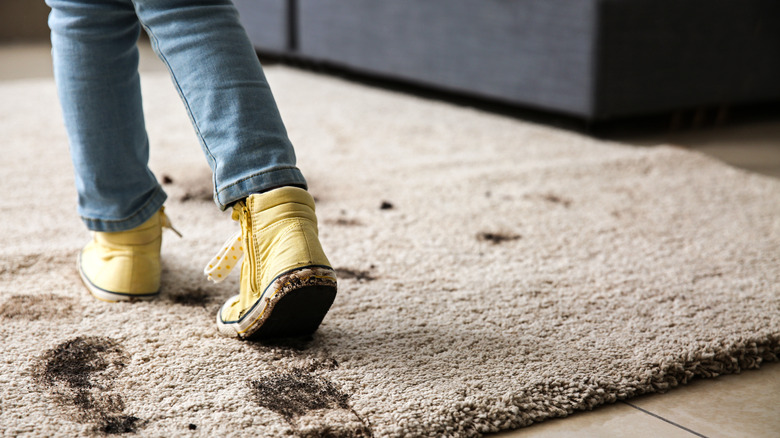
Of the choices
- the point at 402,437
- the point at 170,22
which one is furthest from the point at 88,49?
the point at 402,437

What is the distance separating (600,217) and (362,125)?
83cm

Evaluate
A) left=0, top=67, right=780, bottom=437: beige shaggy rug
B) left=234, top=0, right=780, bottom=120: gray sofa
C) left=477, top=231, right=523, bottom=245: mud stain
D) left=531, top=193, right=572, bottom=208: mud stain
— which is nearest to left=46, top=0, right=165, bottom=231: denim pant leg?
left=0, top=67, right=780, bottom=437: beige shaggy rug

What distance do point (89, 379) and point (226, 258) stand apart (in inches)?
6.6

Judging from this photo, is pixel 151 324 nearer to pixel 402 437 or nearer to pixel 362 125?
pixel 402 437

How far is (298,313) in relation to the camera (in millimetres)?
748

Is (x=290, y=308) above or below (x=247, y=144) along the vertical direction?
below

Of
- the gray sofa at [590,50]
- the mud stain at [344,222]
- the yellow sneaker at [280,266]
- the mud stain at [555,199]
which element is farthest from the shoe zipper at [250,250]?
the gray sofa at [590,50]

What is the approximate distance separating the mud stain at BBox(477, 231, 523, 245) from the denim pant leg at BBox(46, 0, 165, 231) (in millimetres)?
466

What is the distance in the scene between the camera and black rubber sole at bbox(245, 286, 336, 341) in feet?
2.35

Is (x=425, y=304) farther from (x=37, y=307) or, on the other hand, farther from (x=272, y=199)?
(x=37, y=307)

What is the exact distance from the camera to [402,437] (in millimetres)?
638

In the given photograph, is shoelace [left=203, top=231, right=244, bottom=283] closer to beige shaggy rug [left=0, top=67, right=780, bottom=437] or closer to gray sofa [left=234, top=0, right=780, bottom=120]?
beige shaggy rug [left=0, top=67, right=780, bottom=437]

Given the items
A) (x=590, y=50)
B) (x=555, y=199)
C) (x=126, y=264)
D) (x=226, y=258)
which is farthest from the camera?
(x=590, y=50)

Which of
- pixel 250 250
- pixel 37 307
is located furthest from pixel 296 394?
pixel 37 307
